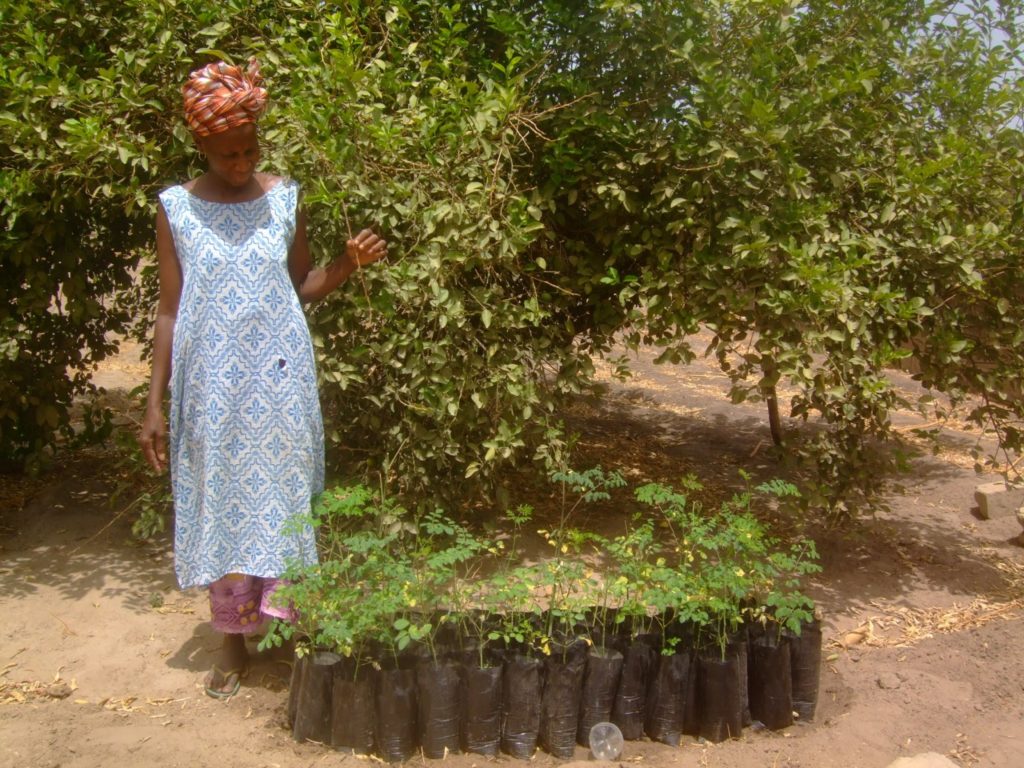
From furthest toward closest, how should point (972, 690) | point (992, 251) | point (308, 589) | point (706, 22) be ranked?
point (992, 251), point (706, 22), point (972, 690), point (308, 589)

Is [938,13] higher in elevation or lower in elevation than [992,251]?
higher

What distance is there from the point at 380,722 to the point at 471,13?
2978 millimetres

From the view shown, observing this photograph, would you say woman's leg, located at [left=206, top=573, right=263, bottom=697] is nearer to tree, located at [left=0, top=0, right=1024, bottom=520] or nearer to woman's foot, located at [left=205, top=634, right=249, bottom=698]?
woman's foot, located at [left=205, top=634, right=249, bottom=698]

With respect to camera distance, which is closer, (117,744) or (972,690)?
(117,744)

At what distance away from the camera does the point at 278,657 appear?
3354 mm

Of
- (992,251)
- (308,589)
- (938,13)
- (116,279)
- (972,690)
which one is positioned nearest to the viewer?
(308,589)

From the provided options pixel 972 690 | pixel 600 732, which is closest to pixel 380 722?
pixel 600 732

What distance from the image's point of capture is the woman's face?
2.82 metres

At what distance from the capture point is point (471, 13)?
427 centimetres

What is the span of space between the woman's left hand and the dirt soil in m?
1.40

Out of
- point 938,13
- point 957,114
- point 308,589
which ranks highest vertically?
point 938,13

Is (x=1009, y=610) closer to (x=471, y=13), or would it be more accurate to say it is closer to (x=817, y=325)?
(x=817, y=325)

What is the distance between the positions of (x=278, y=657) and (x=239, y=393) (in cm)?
100

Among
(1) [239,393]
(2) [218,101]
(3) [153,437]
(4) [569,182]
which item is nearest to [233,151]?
(2) [218,101]
